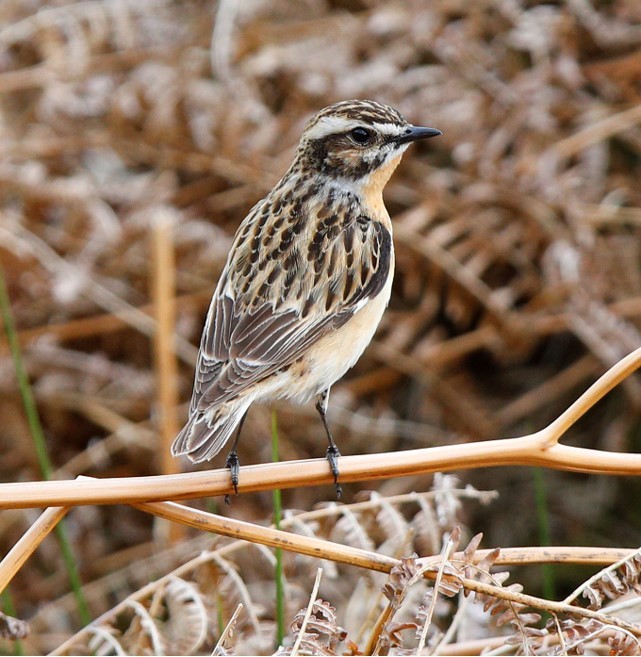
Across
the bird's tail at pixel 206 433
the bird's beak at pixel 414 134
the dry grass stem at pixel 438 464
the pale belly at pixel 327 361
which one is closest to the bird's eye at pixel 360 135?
the bird's beak at pixel 414 134

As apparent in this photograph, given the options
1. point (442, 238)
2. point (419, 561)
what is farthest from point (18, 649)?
point (442, 238)

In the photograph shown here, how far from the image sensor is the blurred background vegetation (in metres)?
6.13

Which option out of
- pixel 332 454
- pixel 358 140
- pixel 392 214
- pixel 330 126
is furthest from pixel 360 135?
pixel 392 214

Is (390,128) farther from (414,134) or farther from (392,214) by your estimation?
(392,214)

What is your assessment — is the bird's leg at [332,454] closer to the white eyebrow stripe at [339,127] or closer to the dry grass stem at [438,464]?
the dry grass stem at [438,464]

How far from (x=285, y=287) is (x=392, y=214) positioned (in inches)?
105

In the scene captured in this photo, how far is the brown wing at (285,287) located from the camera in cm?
366

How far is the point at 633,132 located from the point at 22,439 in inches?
163

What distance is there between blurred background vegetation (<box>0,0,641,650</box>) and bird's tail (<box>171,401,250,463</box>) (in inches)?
102

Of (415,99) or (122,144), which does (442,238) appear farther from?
(122,144)

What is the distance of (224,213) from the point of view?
6.46 metres

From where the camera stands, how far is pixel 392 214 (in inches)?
254

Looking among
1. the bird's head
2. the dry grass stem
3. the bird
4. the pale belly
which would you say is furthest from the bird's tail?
the bird's head

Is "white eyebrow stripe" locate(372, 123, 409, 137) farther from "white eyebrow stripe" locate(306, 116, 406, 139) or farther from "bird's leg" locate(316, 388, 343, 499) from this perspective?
"bird's leg" locate(316, 388, 343, 499)
